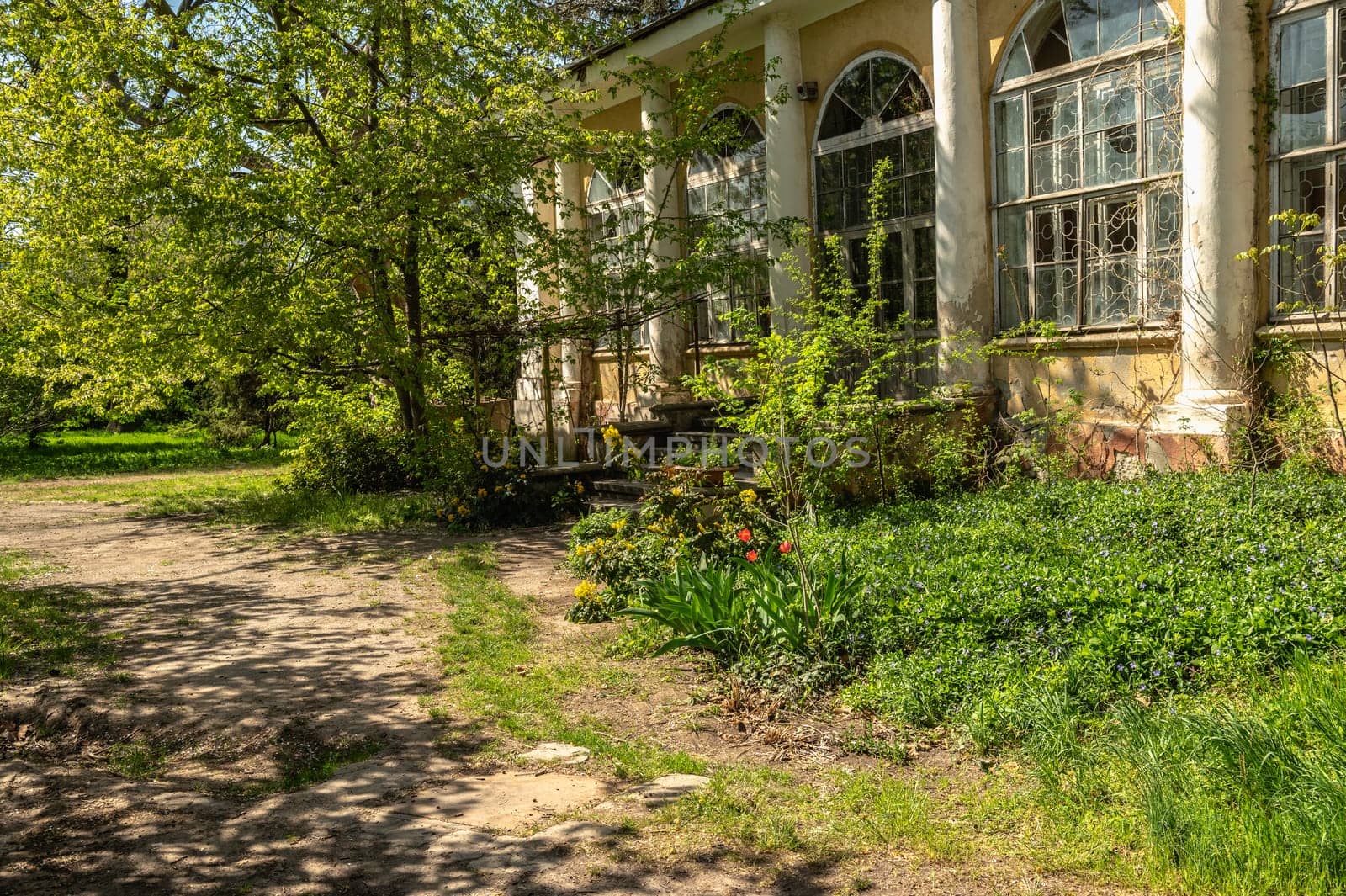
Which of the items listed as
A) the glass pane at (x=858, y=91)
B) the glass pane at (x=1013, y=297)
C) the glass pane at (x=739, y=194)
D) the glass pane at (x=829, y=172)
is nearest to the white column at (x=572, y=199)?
the glass pane at (x=739, y=194)

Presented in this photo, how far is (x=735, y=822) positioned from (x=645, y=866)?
17.7 inches

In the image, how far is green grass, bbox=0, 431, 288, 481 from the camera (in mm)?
19625

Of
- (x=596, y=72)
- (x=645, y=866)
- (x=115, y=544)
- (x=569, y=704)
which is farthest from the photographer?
(x=596, y=72)

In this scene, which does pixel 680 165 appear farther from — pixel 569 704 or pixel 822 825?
pixel 822 825

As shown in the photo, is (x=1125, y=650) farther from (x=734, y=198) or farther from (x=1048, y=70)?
(x=734, y=198)

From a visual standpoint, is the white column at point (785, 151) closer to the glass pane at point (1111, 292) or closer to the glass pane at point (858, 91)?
the glass pane at point (858, 91)

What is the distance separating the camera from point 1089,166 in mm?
9414

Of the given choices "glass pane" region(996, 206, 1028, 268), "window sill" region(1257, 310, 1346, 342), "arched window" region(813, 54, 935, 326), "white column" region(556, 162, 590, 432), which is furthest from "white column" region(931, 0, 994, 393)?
"white column" region(556, 162, 590, 432)

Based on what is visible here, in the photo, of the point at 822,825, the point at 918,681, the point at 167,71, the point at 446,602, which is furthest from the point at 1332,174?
the point at 167,71

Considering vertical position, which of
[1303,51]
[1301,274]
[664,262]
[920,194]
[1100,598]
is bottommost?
[1100,598]

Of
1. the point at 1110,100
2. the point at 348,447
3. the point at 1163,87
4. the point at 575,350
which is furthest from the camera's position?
the point at 575,350

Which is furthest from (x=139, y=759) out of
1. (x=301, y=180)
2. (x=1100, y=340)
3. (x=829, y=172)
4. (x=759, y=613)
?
(x=829, y=172)

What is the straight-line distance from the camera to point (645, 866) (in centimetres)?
360

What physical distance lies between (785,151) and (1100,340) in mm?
4668
